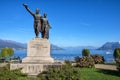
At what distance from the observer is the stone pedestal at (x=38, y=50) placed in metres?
16.8

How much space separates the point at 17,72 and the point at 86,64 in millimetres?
11684

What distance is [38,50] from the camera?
16875 mm

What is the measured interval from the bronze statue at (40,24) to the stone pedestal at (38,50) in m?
0.79

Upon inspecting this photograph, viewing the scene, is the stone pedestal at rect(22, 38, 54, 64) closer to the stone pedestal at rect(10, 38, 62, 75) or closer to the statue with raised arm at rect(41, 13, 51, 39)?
the stone pedestal at rect(10, 38, 62, 75)

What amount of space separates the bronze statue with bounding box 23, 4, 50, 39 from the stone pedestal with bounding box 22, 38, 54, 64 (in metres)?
0.79

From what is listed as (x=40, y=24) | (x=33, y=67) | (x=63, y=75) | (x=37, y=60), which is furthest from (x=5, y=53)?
(x=63, y=75)

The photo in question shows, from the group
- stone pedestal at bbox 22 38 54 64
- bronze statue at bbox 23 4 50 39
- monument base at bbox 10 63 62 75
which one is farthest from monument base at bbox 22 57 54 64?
bronze statue at bbox 23 4 50 39

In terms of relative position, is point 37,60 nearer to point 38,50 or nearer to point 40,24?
point 38,50

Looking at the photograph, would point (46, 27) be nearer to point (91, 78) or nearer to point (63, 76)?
point (91, 78)

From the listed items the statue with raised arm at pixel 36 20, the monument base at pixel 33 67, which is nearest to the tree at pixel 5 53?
the statue with raised arm at pixel 36 20

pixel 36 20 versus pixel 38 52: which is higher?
pixel 36 20

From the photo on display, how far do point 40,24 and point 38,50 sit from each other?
199cm

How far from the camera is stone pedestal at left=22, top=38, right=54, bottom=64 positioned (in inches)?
661

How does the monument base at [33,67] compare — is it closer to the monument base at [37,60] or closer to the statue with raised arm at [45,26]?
the monument base at [37,60]
